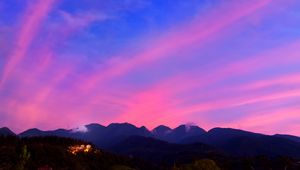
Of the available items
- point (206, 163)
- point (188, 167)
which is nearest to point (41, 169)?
point (188, 167)

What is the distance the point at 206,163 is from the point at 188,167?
8265mm

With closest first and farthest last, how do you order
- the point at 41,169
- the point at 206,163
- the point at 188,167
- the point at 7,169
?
the point at 7,169 < the point at 41,169 < the point at 188,167 < the point at 206,163

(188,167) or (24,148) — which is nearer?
(24,148)

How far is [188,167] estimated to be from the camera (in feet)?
188

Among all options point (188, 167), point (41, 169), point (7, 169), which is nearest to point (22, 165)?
point (7, 169)

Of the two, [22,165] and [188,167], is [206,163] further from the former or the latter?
[22,165]

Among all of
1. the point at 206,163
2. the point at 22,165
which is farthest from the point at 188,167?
the point at 22,165

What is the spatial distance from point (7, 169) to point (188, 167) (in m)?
41.1

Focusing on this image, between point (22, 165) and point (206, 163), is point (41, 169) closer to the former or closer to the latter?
point (22, 165)

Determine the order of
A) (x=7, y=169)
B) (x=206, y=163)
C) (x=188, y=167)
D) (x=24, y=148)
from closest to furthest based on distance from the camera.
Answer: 1. (x=24, y=148)
2. (x=7, y=169)
3. (x=188, y=167)
4. (x=206, y=163)

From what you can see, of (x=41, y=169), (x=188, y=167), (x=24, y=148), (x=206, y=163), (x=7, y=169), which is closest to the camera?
(x=24, y=148)

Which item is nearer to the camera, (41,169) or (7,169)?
(7,169)

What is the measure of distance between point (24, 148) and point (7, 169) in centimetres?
354

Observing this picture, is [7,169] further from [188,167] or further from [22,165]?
[188,167]
